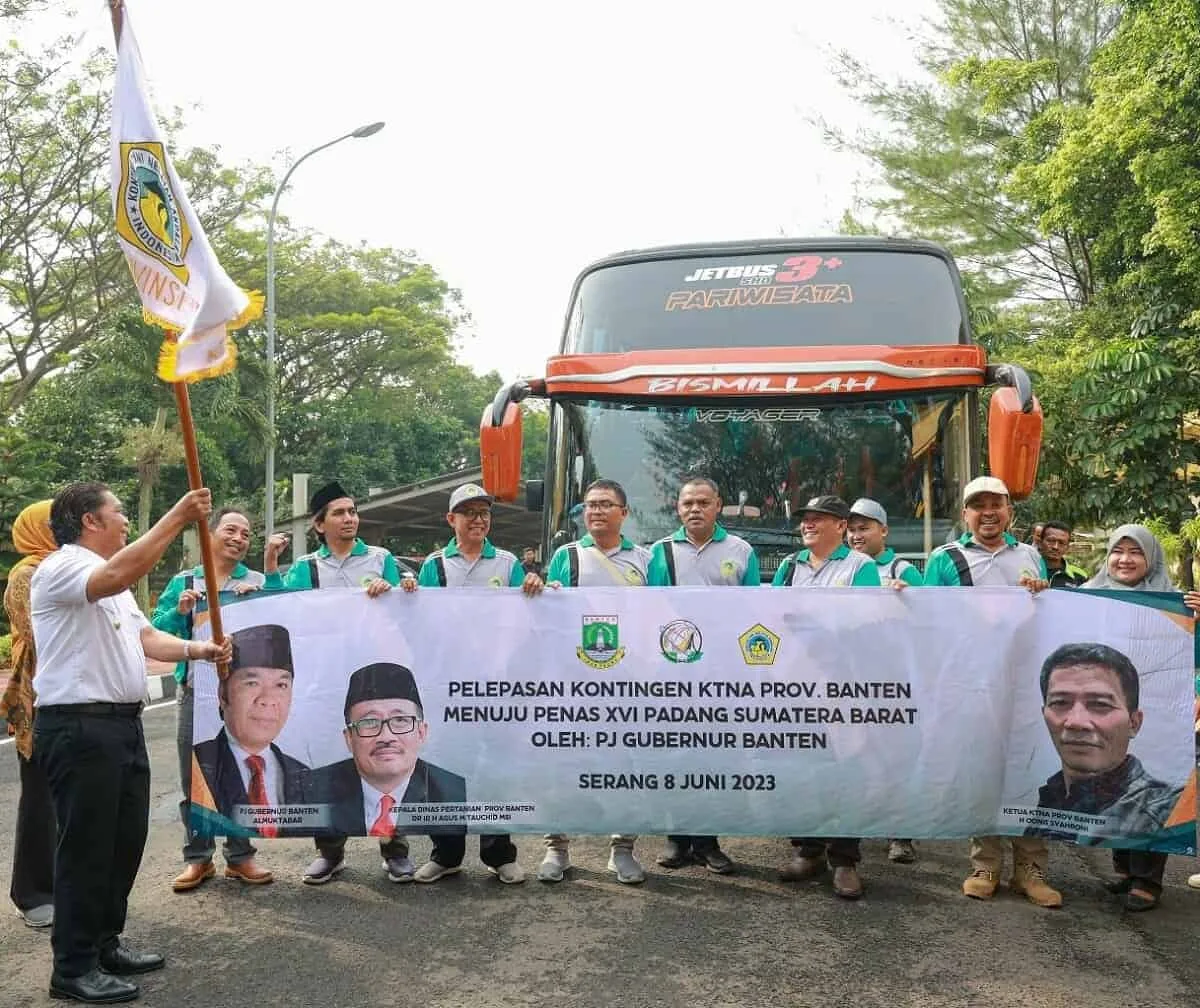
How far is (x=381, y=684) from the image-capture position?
17.4 ft

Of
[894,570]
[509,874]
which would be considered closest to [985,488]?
[894,570]

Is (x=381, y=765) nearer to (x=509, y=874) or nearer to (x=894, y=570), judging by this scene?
(x=509, y=874)

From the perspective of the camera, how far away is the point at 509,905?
16.5ft

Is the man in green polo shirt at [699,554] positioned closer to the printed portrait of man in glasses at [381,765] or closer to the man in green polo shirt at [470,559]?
the man in green polo shirt at [470,559]

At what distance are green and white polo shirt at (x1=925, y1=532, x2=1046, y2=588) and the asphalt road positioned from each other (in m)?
1.34

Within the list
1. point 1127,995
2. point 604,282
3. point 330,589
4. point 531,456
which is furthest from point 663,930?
point 531,456

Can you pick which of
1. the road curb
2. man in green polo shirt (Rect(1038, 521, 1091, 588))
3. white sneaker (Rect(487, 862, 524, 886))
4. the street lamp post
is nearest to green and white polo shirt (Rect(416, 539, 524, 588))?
white sneaker (Rect(487, 862, 524, 886))

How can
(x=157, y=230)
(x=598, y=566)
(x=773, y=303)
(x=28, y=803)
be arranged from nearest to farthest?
(x=157, y=230) → (x=28, y=803) → (x=598, y=566) → (x=773, y=303)

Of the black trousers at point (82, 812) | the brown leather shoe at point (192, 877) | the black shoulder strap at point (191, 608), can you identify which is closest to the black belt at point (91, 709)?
the black trousers at point (82, 812)

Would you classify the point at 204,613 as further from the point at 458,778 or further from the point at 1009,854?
the point at 1009,854

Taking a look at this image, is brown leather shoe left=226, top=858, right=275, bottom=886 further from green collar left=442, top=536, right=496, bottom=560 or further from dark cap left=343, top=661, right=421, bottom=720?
green collar left=442, top=536, right=496, bottom=560

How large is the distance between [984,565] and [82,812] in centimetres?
388

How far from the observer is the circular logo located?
5.19 metres

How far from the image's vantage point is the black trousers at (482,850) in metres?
5.38
